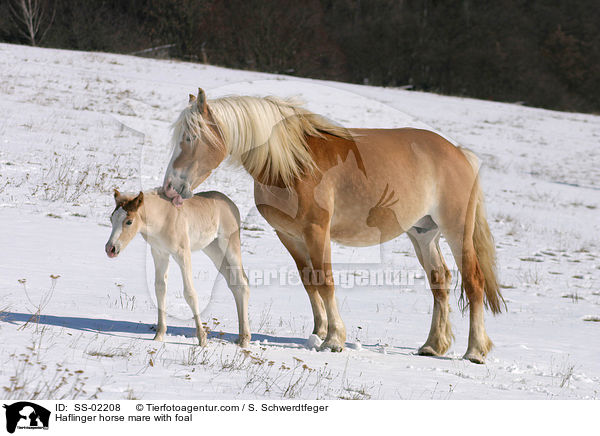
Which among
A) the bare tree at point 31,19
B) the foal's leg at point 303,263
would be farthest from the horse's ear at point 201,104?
the bare tree at point 31,19

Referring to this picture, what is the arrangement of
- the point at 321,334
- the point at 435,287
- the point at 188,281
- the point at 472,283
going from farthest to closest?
the point at 435,287
the point at 472,283
the point at 321,334
the point at 188,281

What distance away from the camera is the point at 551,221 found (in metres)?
16.9

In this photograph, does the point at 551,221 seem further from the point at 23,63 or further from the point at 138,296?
the point at 23,63

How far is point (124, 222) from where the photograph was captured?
4980 millimetres

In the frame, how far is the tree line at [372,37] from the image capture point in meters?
42.2

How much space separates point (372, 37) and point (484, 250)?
48.1 metres

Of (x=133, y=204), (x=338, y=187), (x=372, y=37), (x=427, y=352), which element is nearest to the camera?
(x=133, y=204)

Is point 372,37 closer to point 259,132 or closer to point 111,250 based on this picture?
point 259,132

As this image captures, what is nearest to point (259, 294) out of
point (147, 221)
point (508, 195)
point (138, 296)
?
point (138, 296)

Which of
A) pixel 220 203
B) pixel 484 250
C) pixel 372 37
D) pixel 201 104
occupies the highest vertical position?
pixel 372 37

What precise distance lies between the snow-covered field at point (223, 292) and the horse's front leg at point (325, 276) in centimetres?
17

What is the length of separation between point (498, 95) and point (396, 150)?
156 ft

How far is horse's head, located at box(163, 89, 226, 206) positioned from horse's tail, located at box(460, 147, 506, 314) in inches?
121

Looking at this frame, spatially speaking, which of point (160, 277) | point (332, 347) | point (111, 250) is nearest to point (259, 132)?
point (160, 277)
